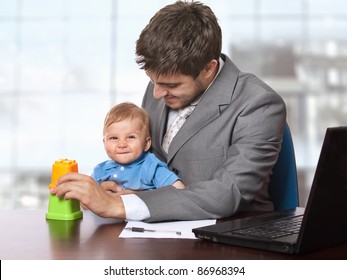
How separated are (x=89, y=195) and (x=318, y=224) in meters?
0.62

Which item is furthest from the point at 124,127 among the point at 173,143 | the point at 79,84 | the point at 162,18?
the point at 79,84

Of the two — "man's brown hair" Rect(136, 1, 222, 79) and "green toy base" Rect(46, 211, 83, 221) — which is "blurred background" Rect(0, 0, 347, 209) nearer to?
"man's brown hair" Rect(136, 1, 222, 79)

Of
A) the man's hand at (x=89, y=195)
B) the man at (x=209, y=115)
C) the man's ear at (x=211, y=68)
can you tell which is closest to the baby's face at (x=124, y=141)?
the man at (x=209, y=115)

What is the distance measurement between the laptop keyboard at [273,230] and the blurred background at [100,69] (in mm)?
4552

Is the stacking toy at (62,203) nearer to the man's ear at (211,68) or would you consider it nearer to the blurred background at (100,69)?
the man's ear at (211,68)

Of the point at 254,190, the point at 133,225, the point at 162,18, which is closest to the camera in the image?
the point at 133,225

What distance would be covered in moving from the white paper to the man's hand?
0.19 ft

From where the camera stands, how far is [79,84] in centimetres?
639

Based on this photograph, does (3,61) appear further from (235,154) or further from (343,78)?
(235,154)

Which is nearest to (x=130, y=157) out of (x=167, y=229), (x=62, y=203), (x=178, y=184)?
(x=178, y=184)

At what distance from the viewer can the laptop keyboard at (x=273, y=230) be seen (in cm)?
147

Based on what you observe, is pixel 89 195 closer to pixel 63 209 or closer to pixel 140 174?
pixel 63 209

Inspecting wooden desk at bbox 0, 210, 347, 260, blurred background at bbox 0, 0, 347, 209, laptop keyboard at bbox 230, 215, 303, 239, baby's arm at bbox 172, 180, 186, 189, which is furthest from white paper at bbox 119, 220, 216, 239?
blurred background at bbox 0, 0, 347, 209

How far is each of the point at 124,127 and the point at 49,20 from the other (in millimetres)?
4552
